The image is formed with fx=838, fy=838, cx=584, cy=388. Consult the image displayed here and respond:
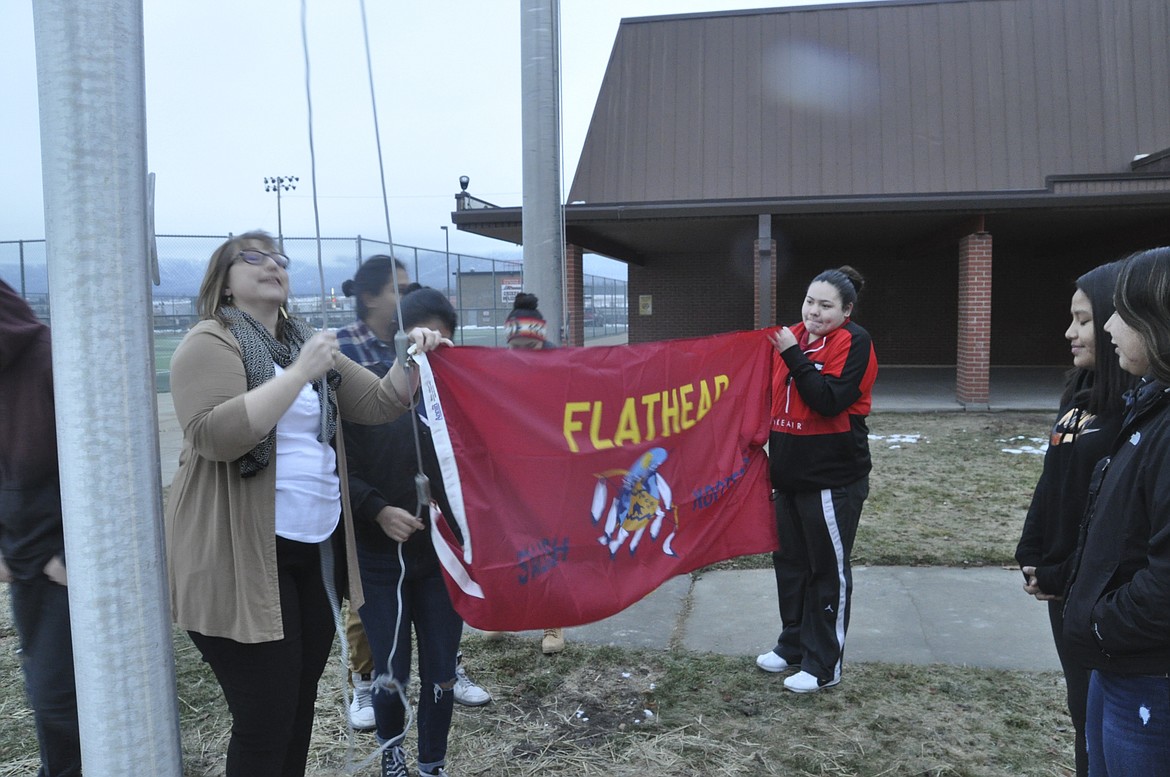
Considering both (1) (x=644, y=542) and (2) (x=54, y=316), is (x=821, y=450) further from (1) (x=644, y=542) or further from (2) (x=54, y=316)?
(2) (x=54, y=316)

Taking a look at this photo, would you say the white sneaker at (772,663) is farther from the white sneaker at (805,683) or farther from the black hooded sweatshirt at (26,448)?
the black hooded sweatshirt at (26,448)

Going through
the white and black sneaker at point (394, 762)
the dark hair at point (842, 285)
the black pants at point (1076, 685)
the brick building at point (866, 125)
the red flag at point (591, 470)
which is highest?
the brick building at point (866, 125)

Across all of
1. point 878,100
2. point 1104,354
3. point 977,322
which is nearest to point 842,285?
point 1104,354

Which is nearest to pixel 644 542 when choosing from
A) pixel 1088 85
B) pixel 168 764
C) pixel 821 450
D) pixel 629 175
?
pixel 821 450

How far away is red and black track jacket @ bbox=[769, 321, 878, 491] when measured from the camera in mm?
3566

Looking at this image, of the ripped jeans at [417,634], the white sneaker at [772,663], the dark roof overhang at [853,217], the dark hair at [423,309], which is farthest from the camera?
the dark roof overhang at [853,217]

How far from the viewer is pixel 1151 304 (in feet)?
6.32

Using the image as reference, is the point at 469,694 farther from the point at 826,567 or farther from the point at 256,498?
the point at 256,498

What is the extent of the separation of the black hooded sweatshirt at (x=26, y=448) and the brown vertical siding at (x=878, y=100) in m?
13.0

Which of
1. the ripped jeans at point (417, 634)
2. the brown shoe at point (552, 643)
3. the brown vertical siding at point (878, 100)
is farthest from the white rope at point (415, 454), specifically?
the brown vertical siding at point (878, 100)

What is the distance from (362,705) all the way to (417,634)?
1107 mm

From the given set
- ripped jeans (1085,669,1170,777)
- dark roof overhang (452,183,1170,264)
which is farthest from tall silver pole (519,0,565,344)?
dark roof overhang (452,183,1170,264)

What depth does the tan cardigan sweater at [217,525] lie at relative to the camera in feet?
6.75

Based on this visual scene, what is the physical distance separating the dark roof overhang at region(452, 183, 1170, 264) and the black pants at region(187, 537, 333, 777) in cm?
1111
